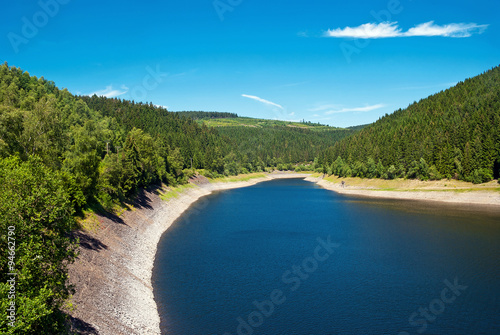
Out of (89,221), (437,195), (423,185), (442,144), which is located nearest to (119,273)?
(89,221)

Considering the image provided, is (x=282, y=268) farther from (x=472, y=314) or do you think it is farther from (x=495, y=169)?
(x=495, y=169)

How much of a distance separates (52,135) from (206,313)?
90.4 feet

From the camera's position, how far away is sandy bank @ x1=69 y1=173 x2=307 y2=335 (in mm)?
26516

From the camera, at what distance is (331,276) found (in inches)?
1677

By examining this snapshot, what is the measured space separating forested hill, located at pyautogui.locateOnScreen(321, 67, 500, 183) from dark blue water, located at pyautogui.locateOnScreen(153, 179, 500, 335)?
3334 centimetres

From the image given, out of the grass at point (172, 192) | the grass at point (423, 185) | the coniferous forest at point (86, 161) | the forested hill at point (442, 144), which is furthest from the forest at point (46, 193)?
the forested hill at point (442, 144)

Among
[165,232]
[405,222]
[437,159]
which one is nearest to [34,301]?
[165,232]

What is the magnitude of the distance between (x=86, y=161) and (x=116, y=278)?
19.7 m

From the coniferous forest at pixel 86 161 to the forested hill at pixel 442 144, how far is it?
421 mm

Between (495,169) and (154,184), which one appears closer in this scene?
(154,184)

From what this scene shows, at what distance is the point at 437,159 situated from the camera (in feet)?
386

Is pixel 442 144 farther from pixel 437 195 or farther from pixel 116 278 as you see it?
pixel 116 278

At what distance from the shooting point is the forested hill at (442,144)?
106062 mm

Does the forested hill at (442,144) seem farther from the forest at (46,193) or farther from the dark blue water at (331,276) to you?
the forest at (46,193)
